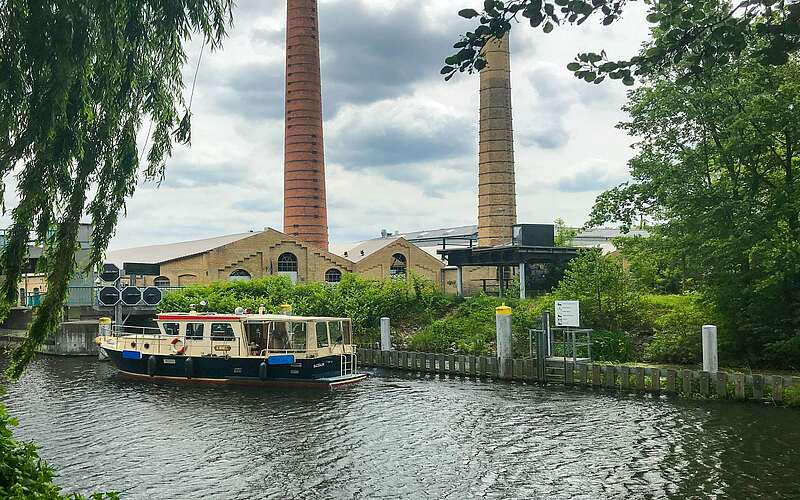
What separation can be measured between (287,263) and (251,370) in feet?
90.3

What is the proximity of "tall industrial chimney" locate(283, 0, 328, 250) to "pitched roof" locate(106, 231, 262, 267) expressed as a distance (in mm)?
4447

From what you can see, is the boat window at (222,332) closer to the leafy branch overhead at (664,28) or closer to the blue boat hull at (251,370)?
the blue boat hull at (251,370)

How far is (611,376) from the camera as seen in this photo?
2675 centimetres

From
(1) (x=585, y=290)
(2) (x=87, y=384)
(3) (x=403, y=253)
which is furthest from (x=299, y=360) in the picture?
(3) (x=403, y=253)

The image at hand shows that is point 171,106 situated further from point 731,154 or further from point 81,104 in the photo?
point 731,154

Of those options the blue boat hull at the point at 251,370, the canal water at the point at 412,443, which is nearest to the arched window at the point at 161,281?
the blue boat hull at the point at 251,370

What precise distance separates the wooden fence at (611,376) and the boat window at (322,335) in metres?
5.13

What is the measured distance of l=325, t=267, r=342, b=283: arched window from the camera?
5916 centimetres

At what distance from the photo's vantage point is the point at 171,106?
11.0m

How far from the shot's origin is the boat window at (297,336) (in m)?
29.8

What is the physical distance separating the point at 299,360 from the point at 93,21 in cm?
2136

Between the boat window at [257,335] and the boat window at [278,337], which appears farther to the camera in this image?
the boat window at [257,335]

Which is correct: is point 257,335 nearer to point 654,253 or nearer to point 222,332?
point 222,332

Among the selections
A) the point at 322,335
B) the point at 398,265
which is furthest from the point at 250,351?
the point at 398,265
